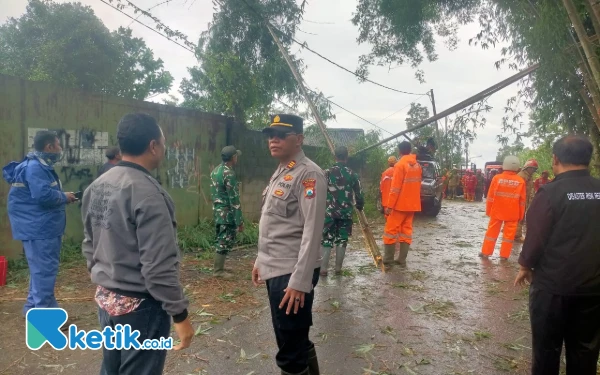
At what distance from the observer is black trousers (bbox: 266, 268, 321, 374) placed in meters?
2.74

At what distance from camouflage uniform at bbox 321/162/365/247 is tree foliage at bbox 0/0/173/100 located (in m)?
16.5

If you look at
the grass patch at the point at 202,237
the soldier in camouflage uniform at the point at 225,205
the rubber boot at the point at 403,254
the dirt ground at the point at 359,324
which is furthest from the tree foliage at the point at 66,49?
the rubber boot at the point at 403,254

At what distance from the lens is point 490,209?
27.1 feet

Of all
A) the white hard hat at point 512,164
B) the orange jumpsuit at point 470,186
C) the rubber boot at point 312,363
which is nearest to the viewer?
the rubber boot at point 312,363

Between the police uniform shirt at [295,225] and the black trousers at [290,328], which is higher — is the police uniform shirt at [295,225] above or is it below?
above

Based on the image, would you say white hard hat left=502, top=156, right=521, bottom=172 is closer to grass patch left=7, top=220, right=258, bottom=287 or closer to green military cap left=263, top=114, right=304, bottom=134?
grass patch left=7, top=220, right=258, bottom=287

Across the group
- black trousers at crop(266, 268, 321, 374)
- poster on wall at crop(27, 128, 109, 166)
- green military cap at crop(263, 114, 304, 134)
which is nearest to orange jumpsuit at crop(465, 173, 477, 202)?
poster on wall at crop(27, 128, 109, 166)

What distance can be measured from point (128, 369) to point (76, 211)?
5.89 m

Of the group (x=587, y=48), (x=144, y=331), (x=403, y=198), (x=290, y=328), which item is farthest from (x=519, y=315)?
(x=144, y=331)

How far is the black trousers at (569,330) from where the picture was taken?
2795mm

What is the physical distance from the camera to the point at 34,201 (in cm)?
420

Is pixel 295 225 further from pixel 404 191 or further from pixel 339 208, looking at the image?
pixel 404 191

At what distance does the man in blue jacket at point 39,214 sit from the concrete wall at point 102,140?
8.15 feet

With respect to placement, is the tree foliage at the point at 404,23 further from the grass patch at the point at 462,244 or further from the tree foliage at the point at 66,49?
the tree foliage at the point at 66,49
